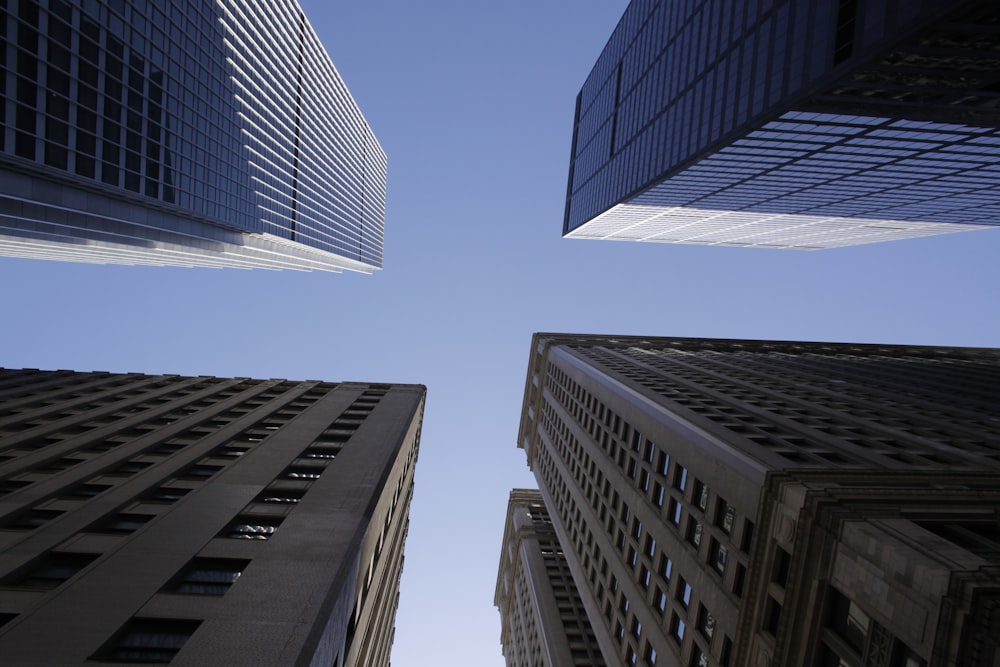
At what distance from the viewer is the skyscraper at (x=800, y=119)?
1383 inches

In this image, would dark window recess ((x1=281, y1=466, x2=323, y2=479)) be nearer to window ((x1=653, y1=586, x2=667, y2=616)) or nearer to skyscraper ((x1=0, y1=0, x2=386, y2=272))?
skyscraper ((x1=0, y1=0, x2=386, y2=272))

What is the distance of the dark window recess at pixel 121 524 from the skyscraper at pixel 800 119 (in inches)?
1726

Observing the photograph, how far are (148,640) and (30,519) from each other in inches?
497

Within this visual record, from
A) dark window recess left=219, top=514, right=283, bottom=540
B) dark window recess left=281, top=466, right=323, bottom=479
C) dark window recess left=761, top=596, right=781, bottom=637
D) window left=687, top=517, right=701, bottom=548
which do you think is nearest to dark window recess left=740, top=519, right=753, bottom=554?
dark window recess left=761, top=596, right=781, bottom=637

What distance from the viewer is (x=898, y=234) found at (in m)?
116

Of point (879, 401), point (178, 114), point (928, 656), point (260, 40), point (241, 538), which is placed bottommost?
point (241, 538)

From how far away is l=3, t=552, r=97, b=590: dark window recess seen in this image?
23453 mm

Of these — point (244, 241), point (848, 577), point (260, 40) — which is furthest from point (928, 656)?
point (260, 40)

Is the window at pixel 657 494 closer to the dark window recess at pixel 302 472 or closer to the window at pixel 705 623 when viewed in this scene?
the window at pixel 705 623

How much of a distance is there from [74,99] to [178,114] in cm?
1587

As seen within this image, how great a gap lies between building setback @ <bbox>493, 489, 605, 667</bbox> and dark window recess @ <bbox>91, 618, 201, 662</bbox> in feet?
202

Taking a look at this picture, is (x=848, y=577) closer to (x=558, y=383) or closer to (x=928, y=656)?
(x=928, y=656)

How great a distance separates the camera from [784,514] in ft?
95.0

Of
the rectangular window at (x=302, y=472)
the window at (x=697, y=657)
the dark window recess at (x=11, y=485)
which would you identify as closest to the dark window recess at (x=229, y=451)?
the rectangular window at (x=302, y=472)
